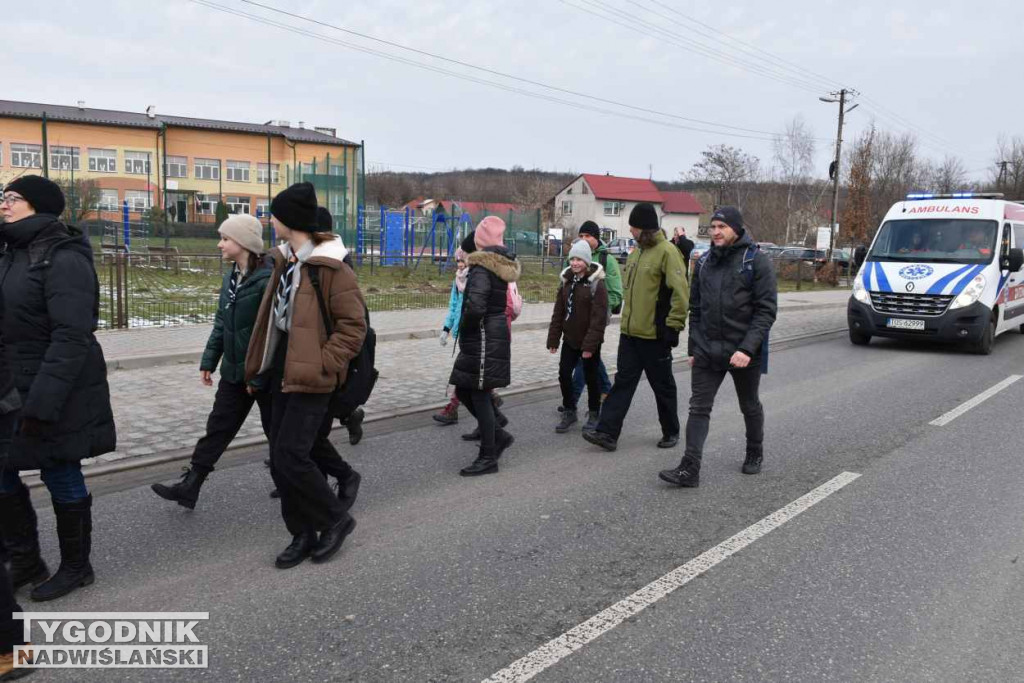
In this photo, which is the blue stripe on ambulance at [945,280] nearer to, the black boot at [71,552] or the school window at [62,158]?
the black boot at [71,552]

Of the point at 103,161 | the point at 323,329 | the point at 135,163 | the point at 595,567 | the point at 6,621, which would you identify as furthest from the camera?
the point at 135,163

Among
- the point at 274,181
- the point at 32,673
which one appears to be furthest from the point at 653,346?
the point at 274,181

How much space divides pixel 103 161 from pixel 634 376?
5884cm

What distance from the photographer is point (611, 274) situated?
300 inches

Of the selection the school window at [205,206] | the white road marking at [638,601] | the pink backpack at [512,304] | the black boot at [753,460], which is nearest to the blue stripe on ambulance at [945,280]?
the black boot at [753,460]

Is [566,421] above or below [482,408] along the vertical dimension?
below

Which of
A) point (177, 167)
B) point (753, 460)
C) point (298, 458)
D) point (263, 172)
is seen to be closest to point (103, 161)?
point (177, 167)

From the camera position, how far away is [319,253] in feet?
12.6

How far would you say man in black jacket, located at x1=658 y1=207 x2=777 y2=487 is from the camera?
17.5 ft

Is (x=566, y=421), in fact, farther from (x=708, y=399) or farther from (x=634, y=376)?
(x=708, y=399)

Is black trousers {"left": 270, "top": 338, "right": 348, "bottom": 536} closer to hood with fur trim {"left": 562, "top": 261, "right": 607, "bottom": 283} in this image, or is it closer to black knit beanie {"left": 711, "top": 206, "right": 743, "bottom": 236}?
black knit beanie {"left": 711, "top": 206, "right": 743, "bottom": 236}

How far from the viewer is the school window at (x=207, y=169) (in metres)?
60.8

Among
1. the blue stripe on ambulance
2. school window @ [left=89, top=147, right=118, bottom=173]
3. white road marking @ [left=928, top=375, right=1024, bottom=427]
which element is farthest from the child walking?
school window @ [left=89, top=147, right=118, bottom=173]

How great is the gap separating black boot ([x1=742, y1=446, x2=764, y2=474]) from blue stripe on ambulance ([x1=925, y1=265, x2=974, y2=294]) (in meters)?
7.72
